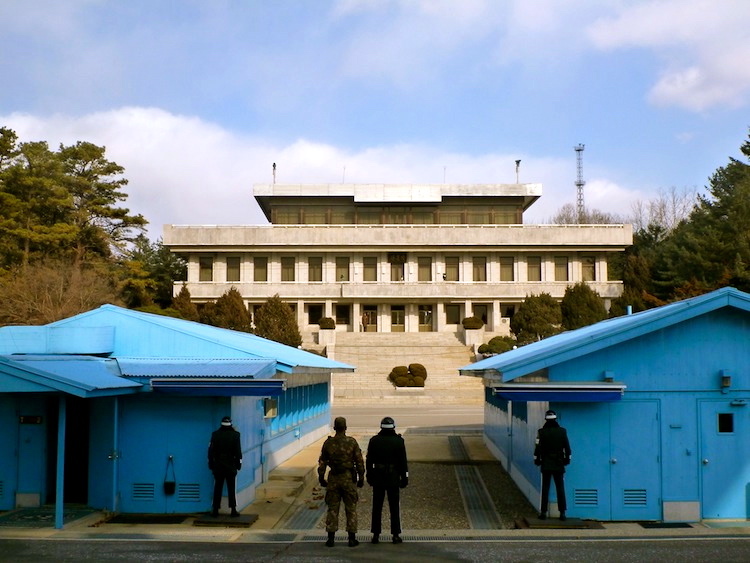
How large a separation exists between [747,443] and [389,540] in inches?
255

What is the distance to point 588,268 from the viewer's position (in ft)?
256

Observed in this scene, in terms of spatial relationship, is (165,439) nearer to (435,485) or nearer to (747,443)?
(435,485)

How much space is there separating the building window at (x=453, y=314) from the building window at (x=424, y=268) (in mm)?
3603

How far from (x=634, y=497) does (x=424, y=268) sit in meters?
64.9

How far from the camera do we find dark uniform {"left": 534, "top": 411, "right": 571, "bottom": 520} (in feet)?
44.3

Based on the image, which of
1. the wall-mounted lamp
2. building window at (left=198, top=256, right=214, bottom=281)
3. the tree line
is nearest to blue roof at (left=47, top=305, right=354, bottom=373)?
the wall-mounted lamp

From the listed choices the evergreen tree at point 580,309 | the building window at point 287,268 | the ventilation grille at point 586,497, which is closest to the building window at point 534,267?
the evergreen tree at point 580,309

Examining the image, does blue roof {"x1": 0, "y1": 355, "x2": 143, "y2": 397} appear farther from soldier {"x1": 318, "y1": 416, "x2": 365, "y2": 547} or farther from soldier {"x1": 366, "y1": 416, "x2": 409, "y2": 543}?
soldier {"x1": 366, "y1": 416, "x2": 409, "y2": 543}

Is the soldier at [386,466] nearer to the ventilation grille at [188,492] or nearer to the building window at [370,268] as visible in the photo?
the ventilation grille at [188,492]

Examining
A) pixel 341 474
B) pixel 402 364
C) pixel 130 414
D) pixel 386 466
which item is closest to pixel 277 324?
pixel 402 364

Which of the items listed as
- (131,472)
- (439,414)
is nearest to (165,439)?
(131,472)

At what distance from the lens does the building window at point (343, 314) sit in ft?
254

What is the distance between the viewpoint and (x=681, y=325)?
1453 cm

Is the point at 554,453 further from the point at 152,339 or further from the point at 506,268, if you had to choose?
the point at 506,268
